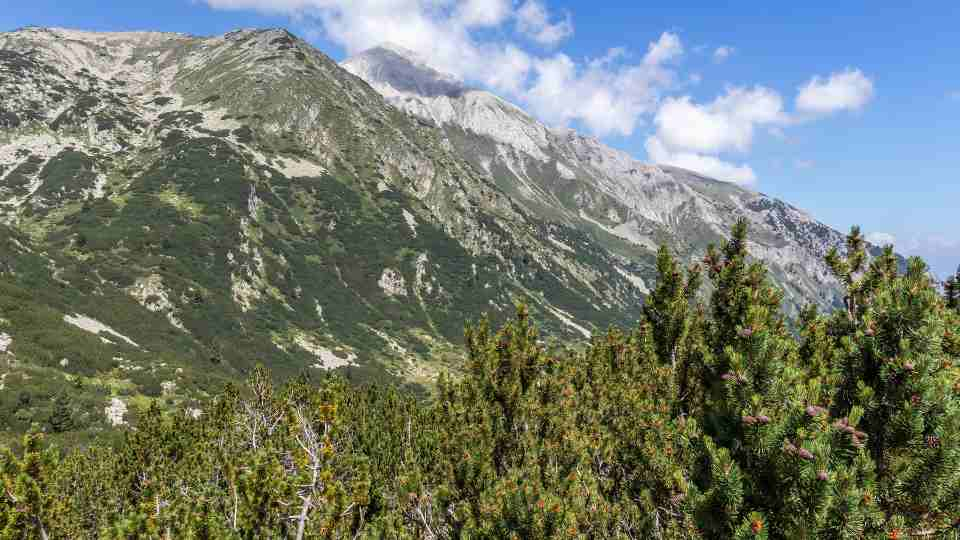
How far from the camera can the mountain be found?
4944cm

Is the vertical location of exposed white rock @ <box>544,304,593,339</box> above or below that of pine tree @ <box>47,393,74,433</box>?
above

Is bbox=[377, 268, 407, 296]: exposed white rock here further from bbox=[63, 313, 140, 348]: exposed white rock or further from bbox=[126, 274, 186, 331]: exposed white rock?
bbox=[63, 313, 140, 348]: exposed white rock

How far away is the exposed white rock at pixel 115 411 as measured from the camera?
36.1 m

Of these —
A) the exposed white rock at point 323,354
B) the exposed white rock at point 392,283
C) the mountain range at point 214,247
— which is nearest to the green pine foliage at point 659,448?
the mountain range at point 214,247

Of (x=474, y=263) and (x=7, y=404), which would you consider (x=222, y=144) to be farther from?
(x=7, y=404)

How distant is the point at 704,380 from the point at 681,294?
28.7 feet

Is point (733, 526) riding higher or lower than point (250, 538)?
higher

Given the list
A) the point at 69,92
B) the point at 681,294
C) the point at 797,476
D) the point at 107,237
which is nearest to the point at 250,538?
the point at 797,476

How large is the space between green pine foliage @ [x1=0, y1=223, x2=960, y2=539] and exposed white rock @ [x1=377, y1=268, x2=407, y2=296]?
4427 inches

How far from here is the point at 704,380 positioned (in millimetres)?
10414

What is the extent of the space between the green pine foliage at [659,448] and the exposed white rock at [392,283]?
11244 cm

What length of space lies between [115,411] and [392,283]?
321 feet

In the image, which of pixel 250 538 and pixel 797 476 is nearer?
pixel 797 476

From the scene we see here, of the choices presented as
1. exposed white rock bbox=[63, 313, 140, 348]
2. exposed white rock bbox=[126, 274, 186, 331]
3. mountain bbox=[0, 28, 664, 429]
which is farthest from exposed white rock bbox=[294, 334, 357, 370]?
exposed white rock bbox=[63, 313, 140, 348]
